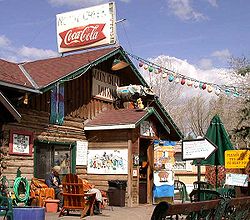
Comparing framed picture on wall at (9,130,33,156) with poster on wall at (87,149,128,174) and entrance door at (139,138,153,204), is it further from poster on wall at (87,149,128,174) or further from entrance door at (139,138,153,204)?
entrance door at (139,138,153,204)

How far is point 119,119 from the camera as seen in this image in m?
16.2

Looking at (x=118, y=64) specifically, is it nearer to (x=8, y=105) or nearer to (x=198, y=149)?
(x=8, y=105)

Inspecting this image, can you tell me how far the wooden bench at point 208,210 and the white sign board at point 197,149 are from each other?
4.41ft

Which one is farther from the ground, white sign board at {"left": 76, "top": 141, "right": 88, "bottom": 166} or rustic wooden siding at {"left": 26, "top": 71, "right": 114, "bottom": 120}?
rustic wooden siding at {"left": 26, "top": 71, "right": 114, "bottom": 120}

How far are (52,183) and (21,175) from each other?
0.92 meters

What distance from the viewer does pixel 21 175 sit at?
45.5ft

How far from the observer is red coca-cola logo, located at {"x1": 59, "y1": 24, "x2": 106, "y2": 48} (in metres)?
18.8

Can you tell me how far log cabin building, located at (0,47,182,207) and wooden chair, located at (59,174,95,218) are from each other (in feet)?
7.18

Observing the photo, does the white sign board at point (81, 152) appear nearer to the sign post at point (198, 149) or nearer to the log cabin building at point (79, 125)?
the log cabin building at point (79, 125)

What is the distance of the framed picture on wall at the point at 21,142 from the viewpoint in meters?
13.6

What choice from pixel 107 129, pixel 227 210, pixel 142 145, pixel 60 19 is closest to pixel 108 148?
pixel 107 129

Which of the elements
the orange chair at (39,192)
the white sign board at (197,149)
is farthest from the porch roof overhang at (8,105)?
the white sign board at (197,149)

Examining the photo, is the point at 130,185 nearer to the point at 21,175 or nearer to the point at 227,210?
the point at 21,175

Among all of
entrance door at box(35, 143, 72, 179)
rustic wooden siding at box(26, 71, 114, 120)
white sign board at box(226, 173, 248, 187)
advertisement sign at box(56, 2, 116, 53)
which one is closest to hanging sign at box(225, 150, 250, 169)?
white sign board at box(226, 173, 248, 187)
